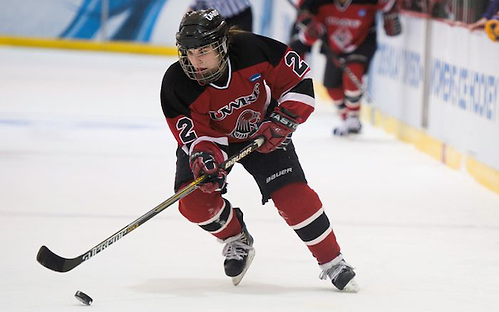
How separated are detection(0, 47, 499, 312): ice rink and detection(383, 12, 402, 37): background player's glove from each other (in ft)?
2.14

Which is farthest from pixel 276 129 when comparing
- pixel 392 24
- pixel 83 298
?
pixel 392 24

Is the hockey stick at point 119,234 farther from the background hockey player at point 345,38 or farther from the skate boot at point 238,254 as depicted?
the background hockey player at point 345,38

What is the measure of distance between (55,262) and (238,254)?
1.74 ft

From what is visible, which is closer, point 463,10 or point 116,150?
point 463,10

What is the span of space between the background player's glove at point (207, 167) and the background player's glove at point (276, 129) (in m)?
0.14

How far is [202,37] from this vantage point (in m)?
2.84

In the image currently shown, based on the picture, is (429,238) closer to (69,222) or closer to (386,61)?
(69,222)

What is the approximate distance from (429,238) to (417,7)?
2844 mm

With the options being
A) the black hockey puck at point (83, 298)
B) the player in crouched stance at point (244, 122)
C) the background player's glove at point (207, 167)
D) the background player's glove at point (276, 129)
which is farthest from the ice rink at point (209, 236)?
the background player's glove at point (276, 129)

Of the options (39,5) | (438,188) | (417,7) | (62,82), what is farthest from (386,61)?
(39,5)

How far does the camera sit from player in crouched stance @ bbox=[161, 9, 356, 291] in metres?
2.93

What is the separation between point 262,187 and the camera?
3066 mm

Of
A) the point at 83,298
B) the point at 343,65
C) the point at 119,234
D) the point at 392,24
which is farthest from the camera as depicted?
the point at 343,65

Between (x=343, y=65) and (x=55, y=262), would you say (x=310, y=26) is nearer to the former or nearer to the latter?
(x=343, y=65)
